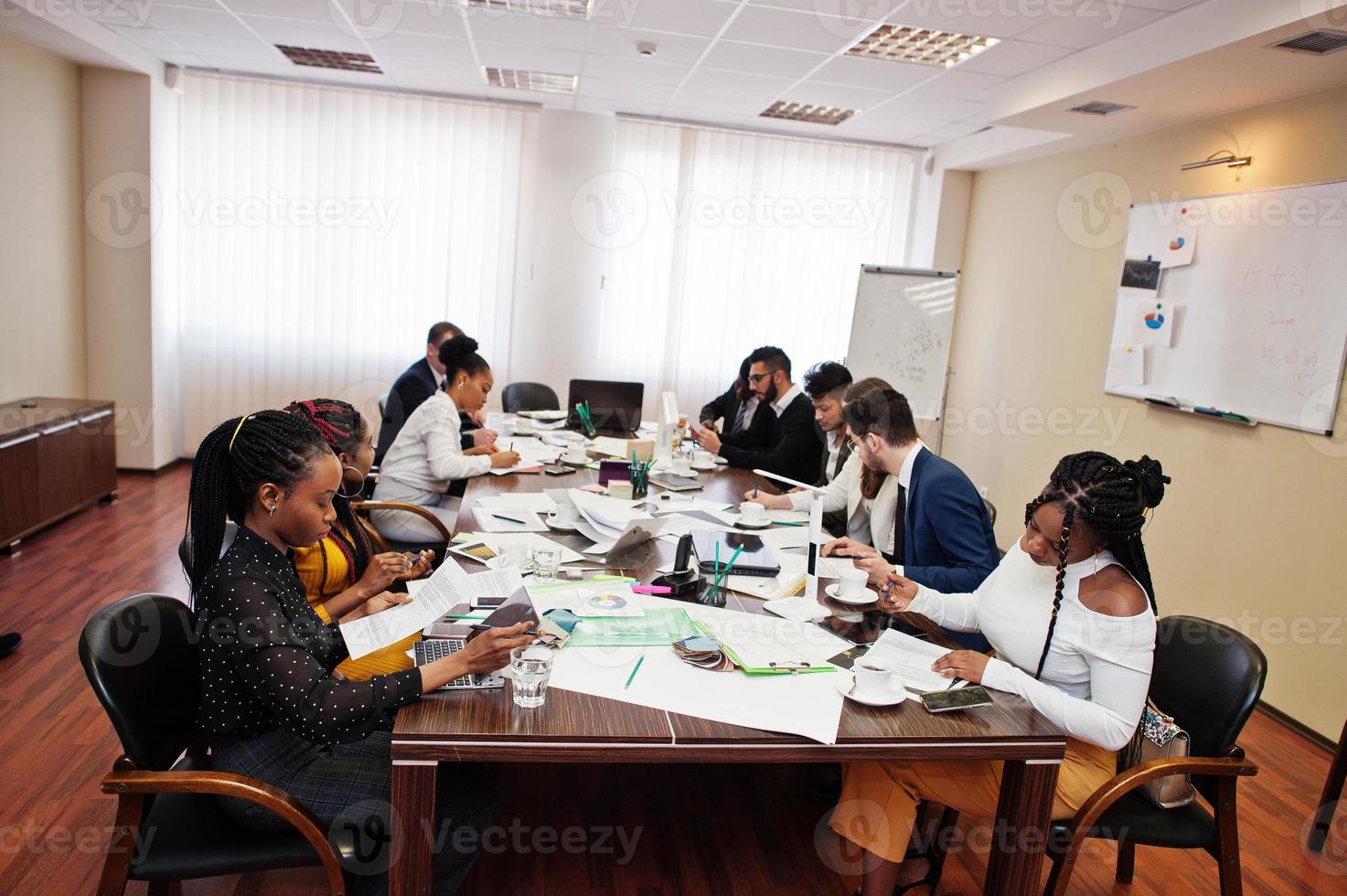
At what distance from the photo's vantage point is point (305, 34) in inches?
191

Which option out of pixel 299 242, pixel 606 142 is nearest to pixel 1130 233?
pixel 606 142

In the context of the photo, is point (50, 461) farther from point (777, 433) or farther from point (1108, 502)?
point (1108, 502)

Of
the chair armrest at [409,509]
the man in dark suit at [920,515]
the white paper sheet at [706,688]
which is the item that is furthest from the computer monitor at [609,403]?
the white paper sheet at [706,688]

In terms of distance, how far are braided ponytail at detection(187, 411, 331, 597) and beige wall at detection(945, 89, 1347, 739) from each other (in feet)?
12.5

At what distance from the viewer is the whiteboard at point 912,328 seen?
20.6 feet

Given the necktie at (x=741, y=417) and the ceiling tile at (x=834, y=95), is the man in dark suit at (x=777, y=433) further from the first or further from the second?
the ceiling tile at (x=834, y=95)

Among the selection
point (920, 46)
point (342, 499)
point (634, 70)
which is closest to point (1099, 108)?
point (920, 46)

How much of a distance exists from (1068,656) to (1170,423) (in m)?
3.03

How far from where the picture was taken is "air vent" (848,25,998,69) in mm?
4109

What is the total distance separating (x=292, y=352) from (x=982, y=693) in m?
5.90

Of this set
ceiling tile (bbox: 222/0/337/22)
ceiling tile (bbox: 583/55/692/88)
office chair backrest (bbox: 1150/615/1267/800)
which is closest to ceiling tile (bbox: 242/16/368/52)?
ceiling tile (bbox: 222/0/337/22)

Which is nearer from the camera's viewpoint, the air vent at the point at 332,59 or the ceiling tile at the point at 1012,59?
the ceiling tile at the point at 1012,59

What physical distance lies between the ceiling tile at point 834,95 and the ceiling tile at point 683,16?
1093mm

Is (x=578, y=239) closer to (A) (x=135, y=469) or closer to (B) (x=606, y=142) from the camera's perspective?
(B) (x=606, y=142)
